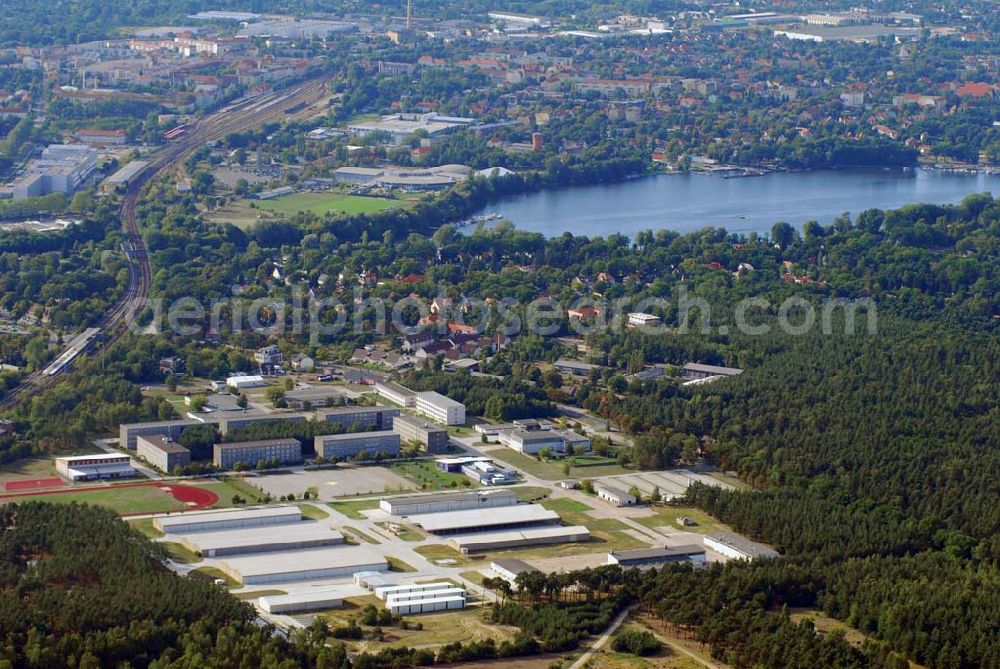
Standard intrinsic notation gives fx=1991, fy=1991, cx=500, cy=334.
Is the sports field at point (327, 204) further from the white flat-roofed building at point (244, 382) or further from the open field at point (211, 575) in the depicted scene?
the open field at point (211, 575)

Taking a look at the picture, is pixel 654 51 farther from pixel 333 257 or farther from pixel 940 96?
pixel 333 257

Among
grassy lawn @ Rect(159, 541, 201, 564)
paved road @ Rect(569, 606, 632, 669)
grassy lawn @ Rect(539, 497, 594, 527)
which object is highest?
grassy lawn @ Rect(159, 541, 201, 564)

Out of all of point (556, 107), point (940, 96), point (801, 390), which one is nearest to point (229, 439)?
point (801, 390)

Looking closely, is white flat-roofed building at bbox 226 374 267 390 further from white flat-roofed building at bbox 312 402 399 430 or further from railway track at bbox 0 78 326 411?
railway track at bbox 0 78 326 411

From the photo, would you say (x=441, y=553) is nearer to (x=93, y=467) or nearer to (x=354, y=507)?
(x=354, y=507)

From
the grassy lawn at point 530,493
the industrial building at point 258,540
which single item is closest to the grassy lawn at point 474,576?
the industrial building at point 258,540

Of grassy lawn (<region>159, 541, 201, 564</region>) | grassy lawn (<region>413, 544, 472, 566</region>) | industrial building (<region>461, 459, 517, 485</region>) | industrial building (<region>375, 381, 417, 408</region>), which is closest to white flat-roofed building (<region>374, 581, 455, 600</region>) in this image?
grassy lawn (<region>413, 544, 472, 566</region>)
